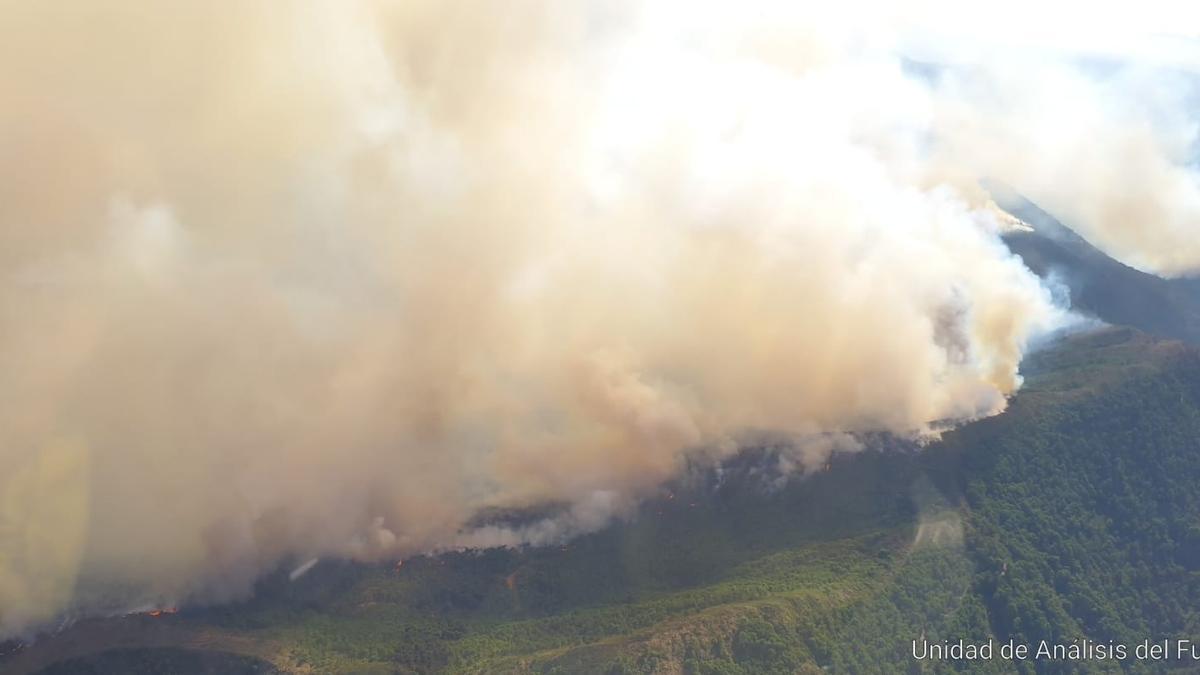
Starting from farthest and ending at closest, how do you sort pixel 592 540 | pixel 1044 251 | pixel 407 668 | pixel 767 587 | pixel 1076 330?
1. pixel 1044 251
2. pixel 1076 330
3. pixel 592 540
4. pixel 767 587
5. pixel 407 668

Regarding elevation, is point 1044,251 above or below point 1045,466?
above

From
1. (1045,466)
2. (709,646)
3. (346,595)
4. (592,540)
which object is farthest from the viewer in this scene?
(1045,466)

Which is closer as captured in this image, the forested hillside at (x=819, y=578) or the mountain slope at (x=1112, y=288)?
the forested hillside at (x=819, y=578)

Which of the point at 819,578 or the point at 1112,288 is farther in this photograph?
the point at 1112,288

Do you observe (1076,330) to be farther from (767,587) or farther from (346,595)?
(346,595)

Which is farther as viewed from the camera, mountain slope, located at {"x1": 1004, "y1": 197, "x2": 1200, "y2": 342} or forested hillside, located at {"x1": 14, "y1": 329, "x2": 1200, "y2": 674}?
mountain slope, located at {"x1": 1004, "y1": 197, "x2": 1200, "y2": 342}

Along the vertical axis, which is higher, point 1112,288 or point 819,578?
point 1112,288

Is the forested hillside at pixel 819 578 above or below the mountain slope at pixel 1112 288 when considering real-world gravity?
below

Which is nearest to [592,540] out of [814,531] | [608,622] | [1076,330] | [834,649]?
[608,622]

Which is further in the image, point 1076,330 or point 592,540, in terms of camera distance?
point 1076,330

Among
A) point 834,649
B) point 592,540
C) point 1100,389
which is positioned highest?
point 1100,389

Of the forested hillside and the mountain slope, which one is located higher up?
the mountain slope

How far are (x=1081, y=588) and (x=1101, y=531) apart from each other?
7535 millimetres

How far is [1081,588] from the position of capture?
224 feet
